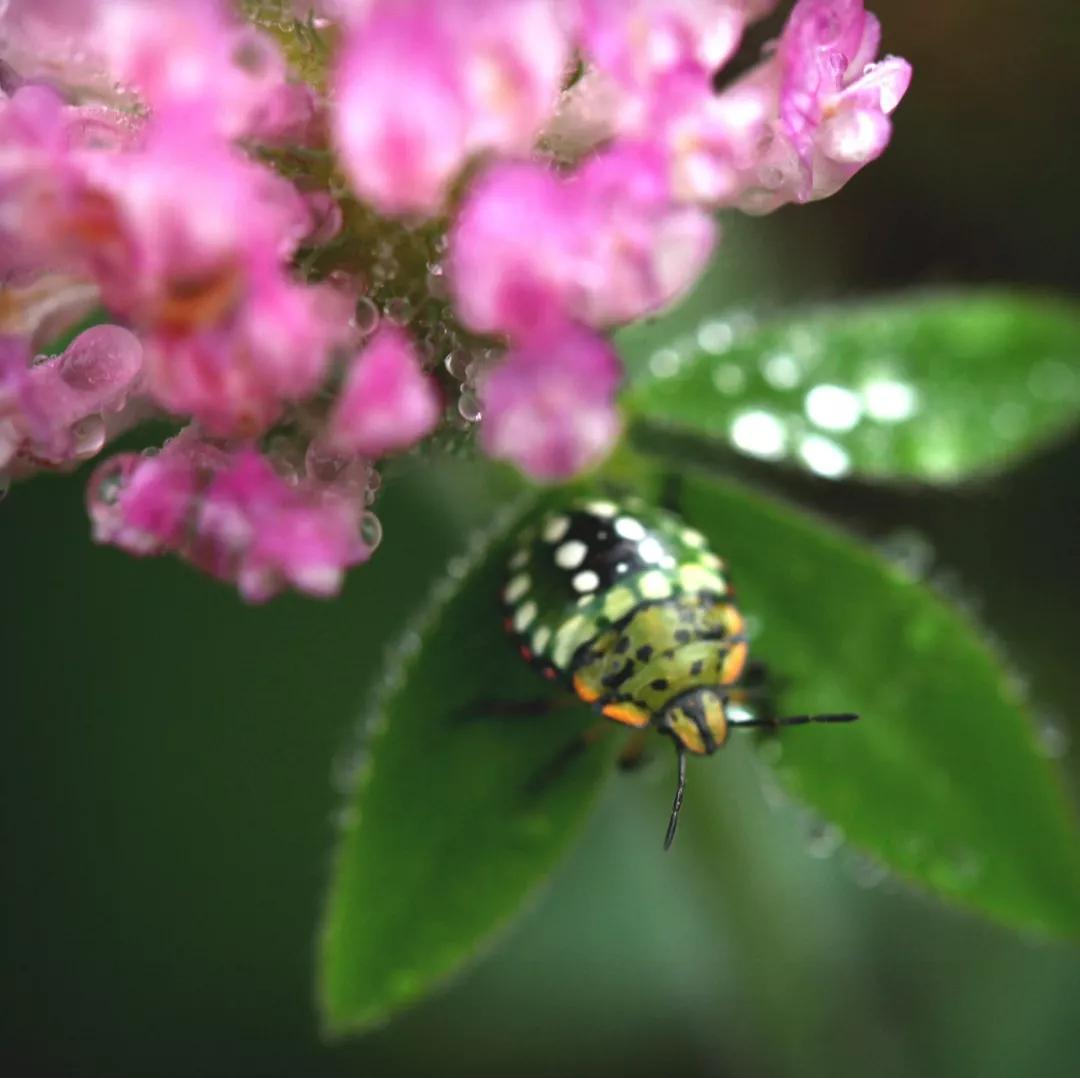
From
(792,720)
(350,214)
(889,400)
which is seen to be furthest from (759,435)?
(350,214)

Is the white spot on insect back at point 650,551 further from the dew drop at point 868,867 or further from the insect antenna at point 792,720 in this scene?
the dew drop at point 868,867

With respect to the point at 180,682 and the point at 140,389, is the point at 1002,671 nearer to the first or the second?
the point at 140,389

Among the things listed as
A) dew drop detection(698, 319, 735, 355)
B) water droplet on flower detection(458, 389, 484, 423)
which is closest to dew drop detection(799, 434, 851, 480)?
dew drop detection(698, 319, 735, 355)

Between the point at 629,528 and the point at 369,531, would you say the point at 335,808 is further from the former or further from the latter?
the point at 369,531

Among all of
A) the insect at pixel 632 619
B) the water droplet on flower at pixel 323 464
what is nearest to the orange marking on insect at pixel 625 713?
the insect at pixel 632 619

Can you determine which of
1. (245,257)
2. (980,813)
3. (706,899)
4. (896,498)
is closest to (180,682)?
(706,899)

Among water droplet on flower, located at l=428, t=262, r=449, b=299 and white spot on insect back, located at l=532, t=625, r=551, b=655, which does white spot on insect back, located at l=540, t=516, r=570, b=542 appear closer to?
white spot on insect back, located at l=532, t=625, r=551, b=655
